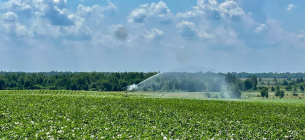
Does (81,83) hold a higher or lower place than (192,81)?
lower

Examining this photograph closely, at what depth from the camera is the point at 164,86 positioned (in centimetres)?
6606

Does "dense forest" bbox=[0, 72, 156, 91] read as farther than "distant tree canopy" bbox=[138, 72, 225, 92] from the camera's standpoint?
Yes

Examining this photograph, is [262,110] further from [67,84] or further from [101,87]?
[67,84]

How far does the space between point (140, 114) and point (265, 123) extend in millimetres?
11801

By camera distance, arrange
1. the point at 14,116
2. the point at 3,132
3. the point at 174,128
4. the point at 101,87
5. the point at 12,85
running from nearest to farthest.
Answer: the point at 3,132 < the point at 174,128 < the point at 14,116 < the point at 101,87 < the point at 12,85

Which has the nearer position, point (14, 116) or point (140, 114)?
point (14, 116)

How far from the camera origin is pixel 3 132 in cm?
2155

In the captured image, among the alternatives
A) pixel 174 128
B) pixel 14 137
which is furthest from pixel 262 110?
pixel 14 137

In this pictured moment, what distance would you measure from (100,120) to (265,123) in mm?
15586

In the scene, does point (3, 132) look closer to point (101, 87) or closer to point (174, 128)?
point (174, 128)

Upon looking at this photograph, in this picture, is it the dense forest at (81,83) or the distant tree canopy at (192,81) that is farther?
the dense forest at (81,83)

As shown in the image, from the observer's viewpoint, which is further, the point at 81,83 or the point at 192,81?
the point at 81,83

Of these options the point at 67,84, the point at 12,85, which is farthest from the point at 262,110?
the point at 12,85

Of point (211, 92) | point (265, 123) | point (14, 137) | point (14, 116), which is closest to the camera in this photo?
point (14, 137)
